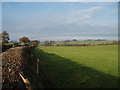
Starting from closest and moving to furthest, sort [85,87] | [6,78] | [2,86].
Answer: [2,86] < [6,78] < [85,87]

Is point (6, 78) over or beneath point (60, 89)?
over

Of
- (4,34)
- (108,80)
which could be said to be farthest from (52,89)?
(4,34)

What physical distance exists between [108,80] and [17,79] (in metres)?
7.58

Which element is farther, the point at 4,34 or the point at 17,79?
the point at 4,34

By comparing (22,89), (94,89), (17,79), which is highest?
(17,79)

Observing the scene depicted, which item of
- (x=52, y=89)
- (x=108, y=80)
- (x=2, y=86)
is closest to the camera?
(x=2, y=86)

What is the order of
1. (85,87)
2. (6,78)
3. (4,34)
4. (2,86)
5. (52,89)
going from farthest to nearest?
1. (4,34)
2. (85,87)
3. (52,89)
4. (6,78)
5. (2,86)

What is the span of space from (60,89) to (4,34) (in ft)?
221

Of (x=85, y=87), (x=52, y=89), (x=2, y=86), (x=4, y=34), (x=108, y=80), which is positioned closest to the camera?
(x=2, y=86)

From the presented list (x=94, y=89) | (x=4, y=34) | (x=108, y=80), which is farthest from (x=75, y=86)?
(x=4, y=34)

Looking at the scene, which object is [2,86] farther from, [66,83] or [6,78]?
[66,83]

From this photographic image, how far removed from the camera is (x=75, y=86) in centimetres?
792

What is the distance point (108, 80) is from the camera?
9.05 m

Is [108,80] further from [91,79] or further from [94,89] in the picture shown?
[94,89]
